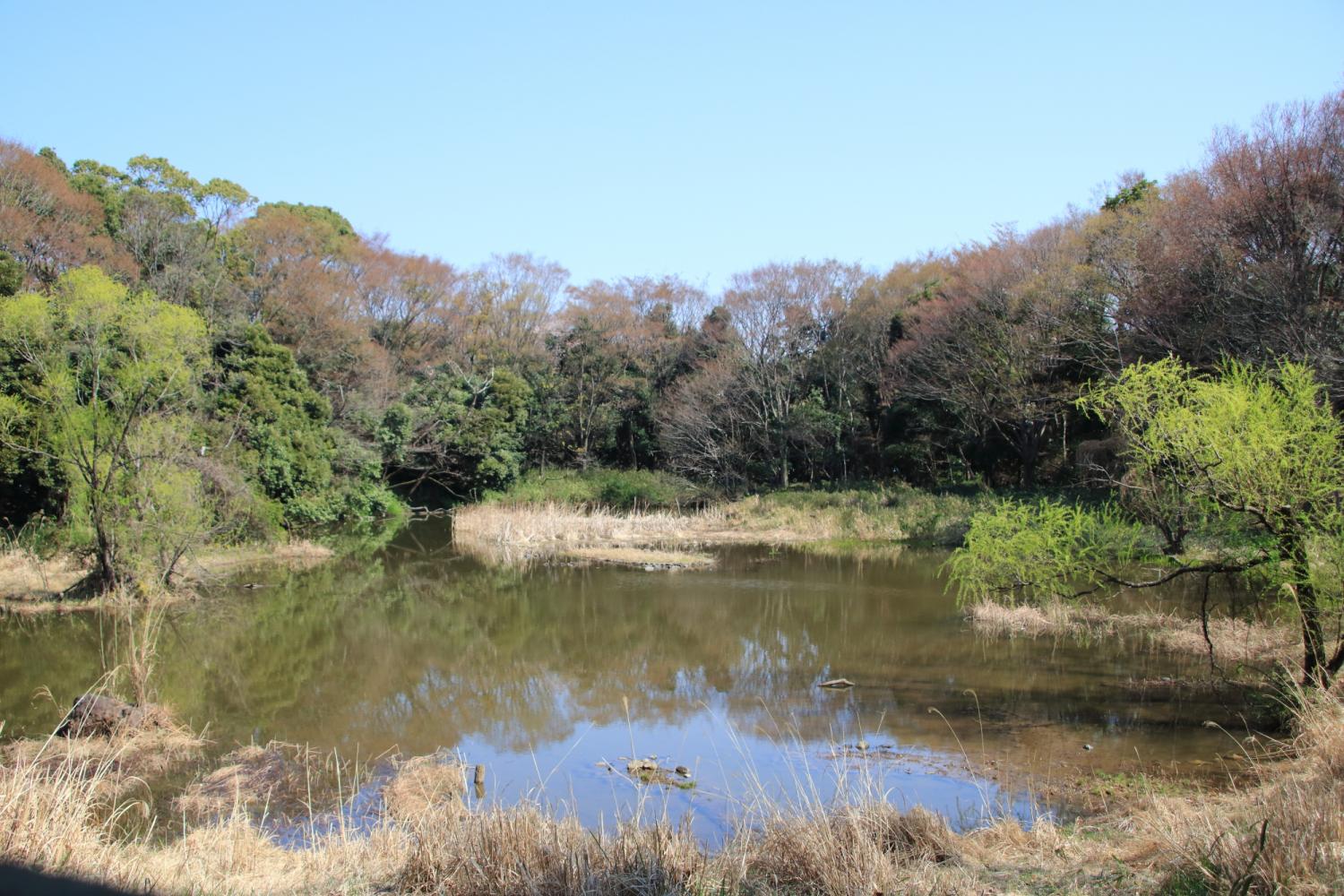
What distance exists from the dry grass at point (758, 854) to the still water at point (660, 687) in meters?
0.45

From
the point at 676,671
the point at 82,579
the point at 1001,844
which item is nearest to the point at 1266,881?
the point at 1001,844

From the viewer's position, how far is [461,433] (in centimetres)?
3434

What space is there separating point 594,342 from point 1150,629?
88.5 feet

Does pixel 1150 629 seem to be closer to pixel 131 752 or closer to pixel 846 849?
pixel 846 849

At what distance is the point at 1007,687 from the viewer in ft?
37.8

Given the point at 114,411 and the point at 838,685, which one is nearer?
the point at 838,685

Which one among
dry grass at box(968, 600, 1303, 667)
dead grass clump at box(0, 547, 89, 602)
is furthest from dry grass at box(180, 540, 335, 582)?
dry grass at box(968, 600, 1303, 667)

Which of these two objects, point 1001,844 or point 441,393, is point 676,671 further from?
point 441,393

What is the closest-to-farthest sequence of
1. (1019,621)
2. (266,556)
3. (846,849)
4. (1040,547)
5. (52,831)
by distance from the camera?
(846,849) → (52,831) → (1040,547) → (1019,621) → (266,556)

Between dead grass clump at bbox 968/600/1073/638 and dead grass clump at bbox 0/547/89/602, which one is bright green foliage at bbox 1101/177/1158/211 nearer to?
dead grass clump at bbox 968/600/1073/638

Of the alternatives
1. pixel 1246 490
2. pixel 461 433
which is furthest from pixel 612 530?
pixel 1246 490

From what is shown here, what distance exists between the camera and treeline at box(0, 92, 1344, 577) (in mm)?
18156

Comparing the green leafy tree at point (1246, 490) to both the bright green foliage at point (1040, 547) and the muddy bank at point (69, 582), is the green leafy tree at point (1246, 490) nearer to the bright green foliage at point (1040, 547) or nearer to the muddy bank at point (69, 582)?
the bright green foliage at point (1040, 547)

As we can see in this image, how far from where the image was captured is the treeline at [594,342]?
1816 cm
